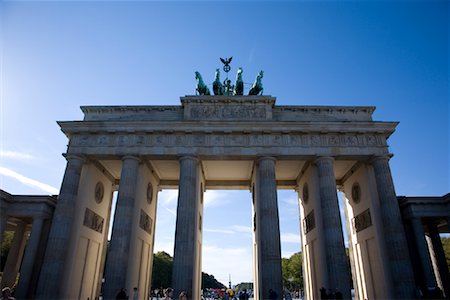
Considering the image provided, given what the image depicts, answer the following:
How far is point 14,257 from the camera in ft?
77.9

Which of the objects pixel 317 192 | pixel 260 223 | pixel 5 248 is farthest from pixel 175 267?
pixel 5 248

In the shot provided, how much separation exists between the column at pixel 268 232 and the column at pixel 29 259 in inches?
620

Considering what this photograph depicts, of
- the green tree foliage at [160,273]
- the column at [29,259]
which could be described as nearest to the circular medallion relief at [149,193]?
the column at [29,259]

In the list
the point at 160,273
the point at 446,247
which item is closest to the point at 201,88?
the point at 446,247

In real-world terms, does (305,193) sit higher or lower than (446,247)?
higher

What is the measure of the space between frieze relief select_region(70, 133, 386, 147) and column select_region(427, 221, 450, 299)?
821 centimetres

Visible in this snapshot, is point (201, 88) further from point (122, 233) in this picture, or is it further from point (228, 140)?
point (122, 233)

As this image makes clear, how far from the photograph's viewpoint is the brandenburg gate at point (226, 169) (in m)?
20.5

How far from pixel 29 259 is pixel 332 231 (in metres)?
21.3

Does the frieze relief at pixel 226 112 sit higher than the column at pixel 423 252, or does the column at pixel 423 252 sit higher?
the frieze relief at pixel 226 112

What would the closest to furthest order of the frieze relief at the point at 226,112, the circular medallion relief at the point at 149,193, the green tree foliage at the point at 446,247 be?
the frieze relief at the point at 226,112
the circular medallion relief at the point at 149,193
the green tree foliage at the point at 446,247

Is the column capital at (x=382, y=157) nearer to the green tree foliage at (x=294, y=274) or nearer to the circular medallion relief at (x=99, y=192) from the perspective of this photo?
the circular medallion relief at (x=99, y=192)

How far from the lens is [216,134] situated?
24250 mm

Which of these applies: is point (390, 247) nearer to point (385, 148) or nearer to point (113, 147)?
point (385, 148)
